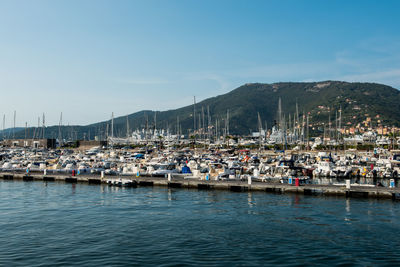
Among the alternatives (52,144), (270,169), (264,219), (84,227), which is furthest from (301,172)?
(52,144)

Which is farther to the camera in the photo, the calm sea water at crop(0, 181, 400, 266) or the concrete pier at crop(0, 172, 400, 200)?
the concrete pier at crop(0, 172, 400, 200)

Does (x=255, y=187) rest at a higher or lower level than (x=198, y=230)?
higher

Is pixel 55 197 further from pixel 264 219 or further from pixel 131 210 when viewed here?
pixel 264 219

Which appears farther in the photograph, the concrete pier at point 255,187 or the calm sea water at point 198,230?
the concrete pier at point 255,187

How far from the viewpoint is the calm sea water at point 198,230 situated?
62.7ft

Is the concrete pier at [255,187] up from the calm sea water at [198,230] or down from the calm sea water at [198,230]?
up

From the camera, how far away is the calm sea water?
1912 centimetres

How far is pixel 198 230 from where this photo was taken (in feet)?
80.9

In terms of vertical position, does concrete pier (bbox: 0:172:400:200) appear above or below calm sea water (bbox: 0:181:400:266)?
above

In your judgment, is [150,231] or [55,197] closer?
[150,231]

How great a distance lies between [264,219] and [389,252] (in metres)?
9.88

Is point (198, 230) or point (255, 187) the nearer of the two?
point (198, 230)

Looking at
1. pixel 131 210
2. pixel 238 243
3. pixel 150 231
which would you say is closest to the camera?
pixel 238 243

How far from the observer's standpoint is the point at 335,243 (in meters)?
21.6
